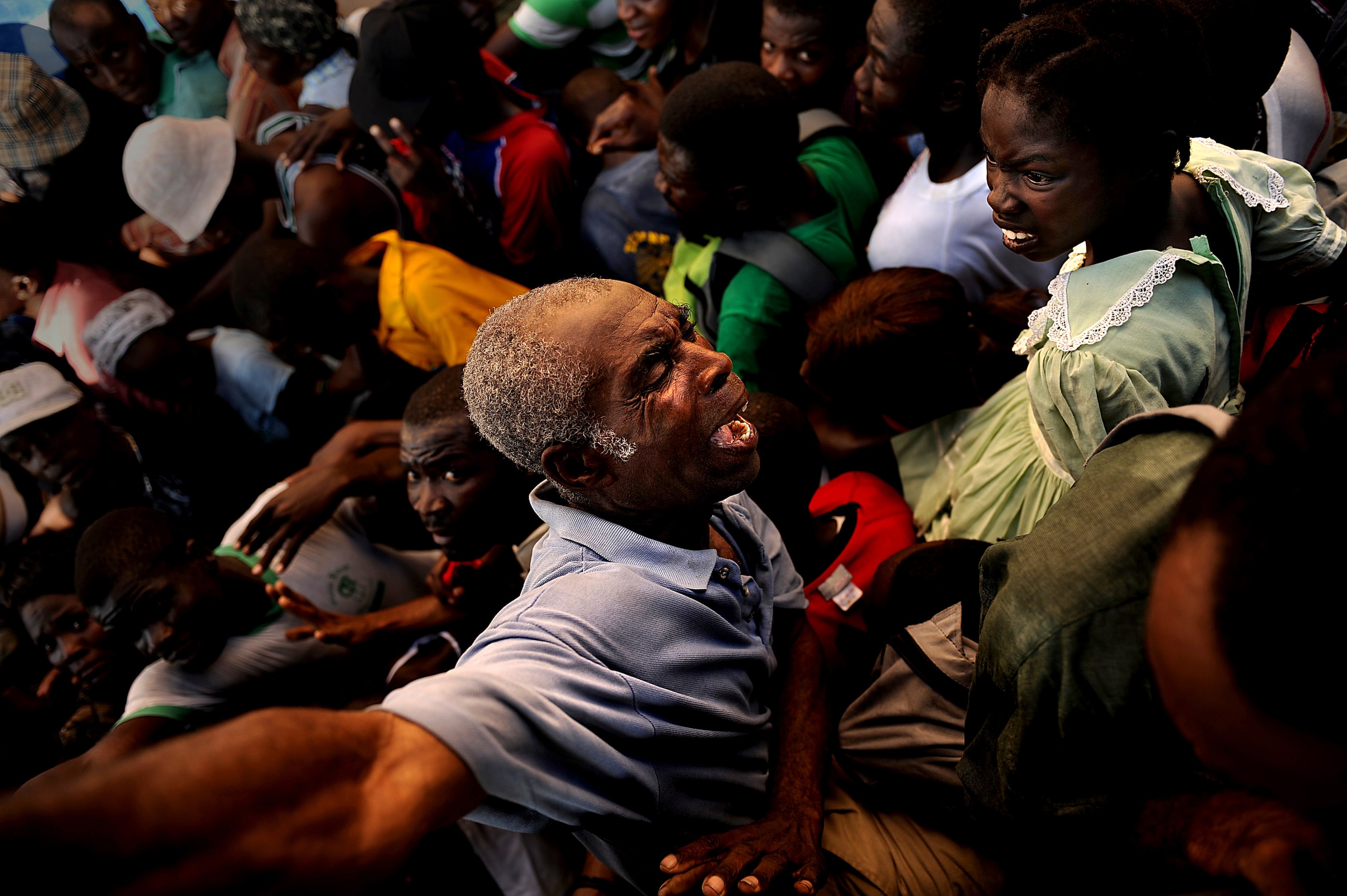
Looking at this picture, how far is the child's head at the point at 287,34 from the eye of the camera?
13.0ft

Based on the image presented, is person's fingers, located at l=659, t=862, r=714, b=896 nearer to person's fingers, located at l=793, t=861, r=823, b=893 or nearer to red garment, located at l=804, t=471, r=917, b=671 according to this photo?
person's fingers, located at l=793, t=861, r=823, b=893

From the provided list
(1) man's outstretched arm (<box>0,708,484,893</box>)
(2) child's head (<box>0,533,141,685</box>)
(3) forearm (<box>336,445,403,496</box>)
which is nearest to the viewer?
(1) man's outstretched arm (<box>0,708,484,893</box>)

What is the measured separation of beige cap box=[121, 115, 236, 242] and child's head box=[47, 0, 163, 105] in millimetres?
956

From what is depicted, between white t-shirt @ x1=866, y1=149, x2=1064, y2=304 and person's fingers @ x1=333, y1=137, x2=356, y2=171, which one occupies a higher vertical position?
white t-shirt @ x1=866, y1=149, x2=1064, y2=304

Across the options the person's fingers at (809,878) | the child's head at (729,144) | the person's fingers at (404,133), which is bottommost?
the person's fingers at (809,878)

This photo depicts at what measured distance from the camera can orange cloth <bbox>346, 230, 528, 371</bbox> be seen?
11.3 feet

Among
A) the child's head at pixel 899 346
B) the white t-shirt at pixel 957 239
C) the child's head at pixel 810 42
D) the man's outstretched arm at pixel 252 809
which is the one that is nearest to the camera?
the man's outstretched arm at pixel 252 809

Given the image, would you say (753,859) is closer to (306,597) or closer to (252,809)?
(252,809)

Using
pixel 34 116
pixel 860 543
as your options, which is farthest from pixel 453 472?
pixel 34 116

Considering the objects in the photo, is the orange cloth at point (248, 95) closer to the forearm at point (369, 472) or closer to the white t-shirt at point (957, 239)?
the forearm at point (369, 472)

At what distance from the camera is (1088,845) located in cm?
130

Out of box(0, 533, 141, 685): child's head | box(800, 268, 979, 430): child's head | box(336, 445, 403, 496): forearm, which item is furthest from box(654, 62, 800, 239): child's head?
box(0, 533, 141, 685): child's head

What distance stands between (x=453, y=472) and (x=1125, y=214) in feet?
7.26

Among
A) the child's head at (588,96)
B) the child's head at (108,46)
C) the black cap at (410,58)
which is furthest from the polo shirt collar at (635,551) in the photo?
the child's head at (108,46)
